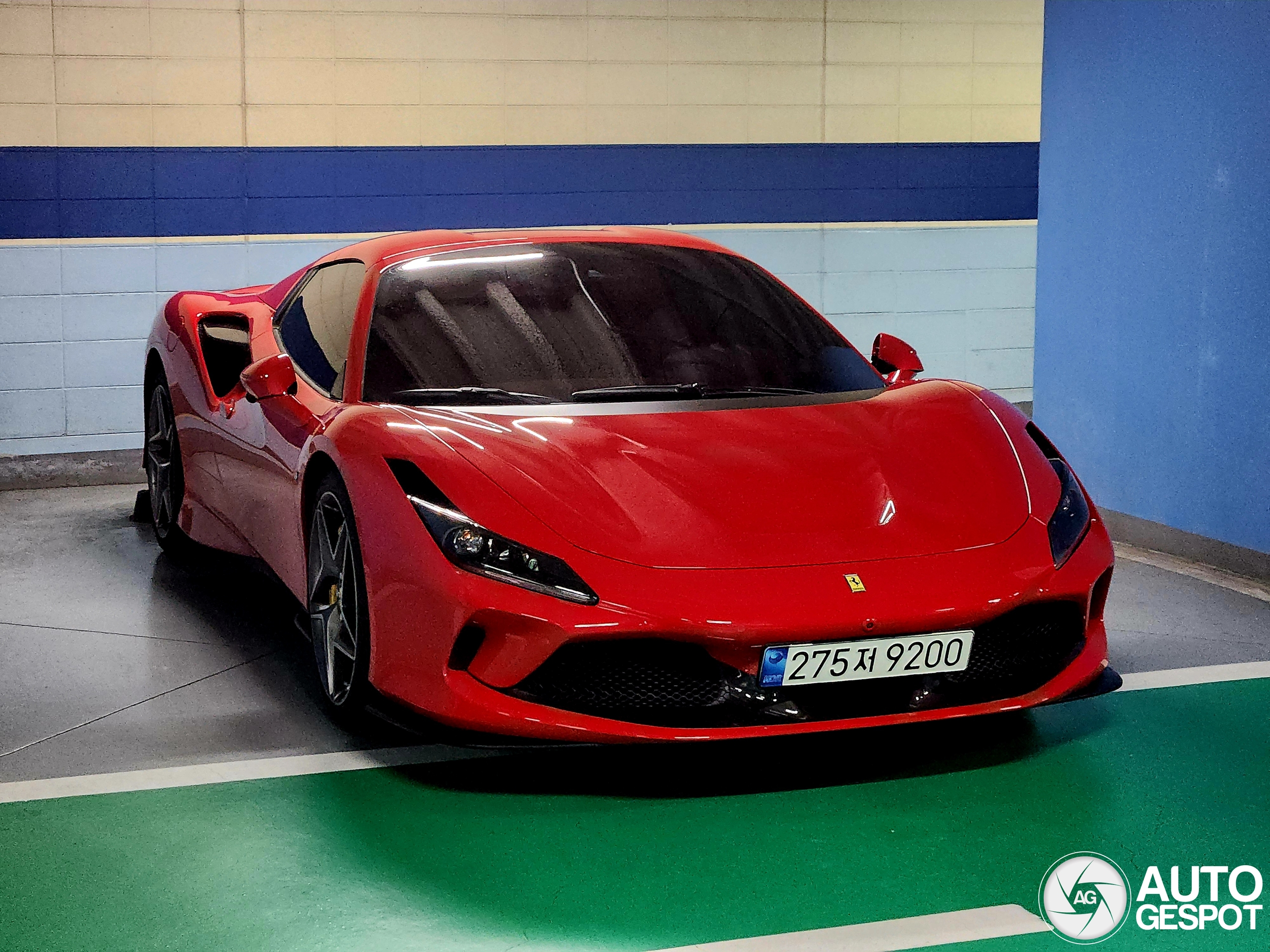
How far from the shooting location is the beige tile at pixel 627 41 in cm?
829

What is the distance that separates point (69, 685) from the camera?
4172 millimetres

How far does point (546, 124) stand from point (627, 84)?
0.49m

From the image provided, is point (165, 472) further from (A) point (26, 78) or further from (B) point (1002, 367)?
(B) point (1002, 367)

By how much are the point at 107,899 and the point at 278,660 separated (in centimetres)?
160

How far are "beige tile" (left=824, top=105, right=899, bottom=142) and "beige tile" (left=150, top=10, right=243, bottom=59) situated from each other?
10.4 ft

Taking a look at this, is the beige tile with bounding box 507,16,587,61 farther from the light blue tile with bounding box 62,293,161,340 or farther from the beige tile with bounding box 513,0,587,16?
the light blue tile with bounding box 62,293,161,340

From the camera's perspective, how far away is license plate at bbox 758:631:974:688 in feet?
10.2

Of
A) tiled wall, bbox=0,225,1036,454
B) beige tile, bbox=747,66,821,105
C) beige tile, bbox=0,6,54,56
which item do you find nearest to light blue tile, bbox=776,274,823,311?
tiled wall, bbox=0,225,1036,454

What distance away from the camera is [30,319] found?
7523mm

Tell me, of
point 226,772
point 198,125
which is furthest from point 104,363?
point 226,772

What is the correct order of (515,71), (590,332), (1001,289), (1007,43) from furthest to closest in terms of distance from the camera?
(1001,289), (1007,43), (515,71), (590,332)

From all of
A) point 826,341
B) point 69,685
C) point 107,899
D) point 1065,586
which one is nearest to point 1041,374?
point 826,341

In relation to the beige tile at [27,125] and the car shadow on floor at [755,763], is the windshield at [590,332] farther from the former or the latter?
the beige tile at [27,125]

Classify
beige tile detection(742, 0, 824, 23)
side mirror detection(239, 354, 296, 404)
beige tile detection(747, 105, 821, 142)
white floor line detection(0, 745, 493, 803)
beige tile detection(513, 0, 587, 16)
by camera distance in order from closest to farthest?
white floor line detection(0, 745, 493, 803)
side mirror detection(239, 354, 296, 404)
beige tile detection(513, 0, 587, 16)
beige tile detection(742, 0, 824, 23)
beige tile detection(747, 105, 821, 142)
